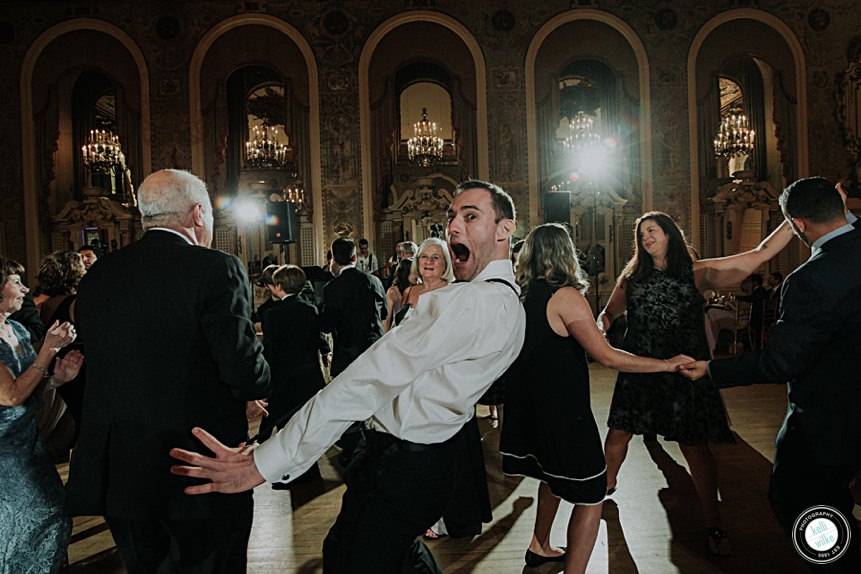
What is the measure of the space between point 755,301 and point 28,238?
13.9 metres

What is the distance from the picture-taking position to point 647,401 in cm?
342

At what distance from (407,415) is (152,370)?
86cm

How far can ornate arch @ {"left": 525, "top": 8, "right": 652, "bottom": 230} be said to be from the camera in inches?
528

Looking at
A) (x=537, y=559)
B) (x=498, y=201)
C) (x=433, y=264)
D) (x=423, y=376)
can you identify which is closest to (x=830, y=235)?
(x=498, y=201)

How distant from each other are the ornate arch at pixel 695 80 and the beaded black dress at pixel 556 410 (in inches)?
466

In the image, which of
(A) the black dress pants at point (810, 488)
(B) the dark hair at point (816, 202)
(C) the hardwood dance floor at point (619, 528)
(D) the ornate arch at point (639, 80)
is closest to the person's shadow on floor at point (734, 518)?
(C) the hardwood dance floor at point (619, 528)

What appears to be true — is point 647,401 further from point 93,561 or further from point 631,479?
point 93,561

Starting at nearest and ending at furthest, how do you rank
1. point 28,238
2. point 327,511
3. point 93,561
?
point 93,561, point 327,511, point 28,238

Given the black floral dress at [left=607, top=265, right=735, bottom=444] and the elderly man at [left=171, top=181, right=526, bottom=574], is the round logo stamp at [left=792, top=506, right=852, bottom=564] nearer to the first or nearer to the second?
the black floral dress at [left=607, top=265, right=735, bottom=444]

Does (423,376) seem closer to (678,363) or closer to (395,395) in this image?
(395,395)

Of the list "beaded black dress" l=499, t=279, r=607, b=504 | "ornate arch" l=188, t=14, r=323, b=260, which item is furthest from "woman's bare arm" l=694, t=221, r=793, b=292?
"ornate arch" l=188, t=14, r=323, b=260

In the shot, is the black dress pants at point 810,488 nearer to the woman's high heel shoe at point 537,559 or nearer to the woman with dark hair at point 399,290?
the woman's high heel shoe at point 537,559

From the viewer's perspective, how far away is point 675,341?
3.38 meters

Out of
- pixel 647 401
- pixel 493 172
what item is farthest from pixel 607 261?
pixel 647 401
